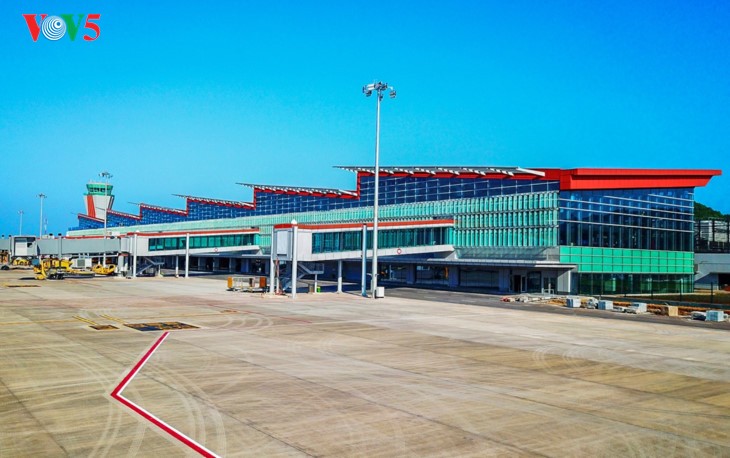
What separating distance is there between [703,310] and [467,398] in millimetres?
38058

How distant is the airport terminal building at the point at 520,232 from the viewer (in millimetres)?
68312

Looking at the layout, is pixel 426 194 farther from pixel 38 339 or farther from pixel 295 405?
pixel 295 405

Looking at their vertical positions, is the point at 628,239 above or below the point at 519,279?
above

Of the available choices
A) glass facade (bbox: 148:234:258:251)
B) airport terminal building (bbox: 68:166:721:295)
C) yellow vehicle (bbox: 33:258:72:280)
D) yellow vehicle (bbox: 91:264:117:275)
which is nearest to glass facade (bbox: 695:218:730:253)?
airport terminal building (bbox: 68:166:721:295)

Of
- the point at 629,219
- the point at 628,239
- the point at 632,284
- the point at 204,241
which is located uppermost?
the point at 629,219

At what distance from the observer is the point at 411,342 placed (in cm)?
3073

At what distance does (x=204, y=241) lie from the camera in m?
97.2

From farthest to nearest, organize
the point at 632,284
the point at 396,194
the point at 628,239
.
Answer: the point at 396,194 → the point at 632,284 → the point at 628,239

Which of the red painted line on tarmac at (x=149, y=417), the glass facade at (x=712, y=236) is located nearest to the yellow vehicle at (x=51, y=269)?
the red painted line on tarmac at (x=149, y=417)

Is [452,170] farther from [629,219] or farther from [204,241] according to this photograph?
[204,241]

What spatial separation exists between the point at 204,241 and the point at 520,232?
48.7 m

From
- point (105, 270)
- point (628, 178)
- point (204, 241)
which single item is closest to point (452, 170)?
point (628, 178)

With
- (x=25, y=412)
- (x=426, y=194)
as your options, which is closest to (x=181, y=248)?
(x=426, y=194)

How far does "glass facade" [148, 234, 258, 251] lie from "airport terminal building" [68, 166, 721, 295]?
0.31 m
